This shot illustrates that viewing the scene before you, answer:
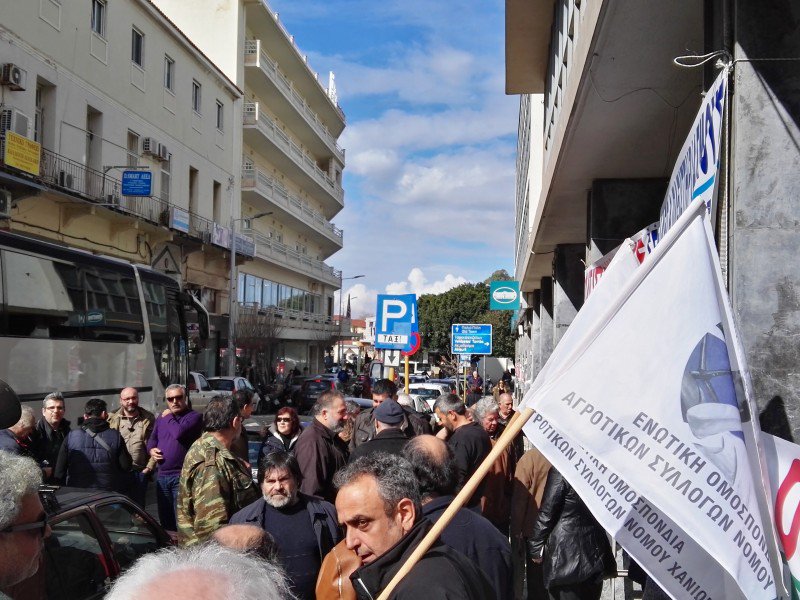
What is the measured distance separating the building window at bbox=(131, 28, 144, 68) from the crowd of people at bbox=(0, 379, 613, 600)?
77.6 ft

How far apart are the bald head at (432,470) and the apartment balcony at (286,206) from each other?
3820 centimetres

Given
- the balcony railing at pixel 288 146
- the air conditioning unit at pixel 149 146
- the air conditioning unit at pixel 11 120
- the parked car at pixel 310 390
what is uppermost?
the balcony railing at pixel 288 146

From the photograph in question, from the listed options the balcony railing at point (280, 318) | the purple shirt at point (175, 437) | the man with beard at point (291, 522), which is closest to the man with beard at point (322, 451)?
the man with beard at point (291, 522)

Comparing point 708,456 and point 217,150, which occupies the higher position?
point 217,150

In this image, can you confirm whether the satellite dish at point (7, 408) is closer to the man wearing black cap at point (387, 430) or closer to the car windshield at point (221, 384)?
the man wearing black cap at point (387, 430)

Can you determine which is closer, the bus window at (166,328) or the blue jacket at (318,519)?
the blue jacket at (318,519)

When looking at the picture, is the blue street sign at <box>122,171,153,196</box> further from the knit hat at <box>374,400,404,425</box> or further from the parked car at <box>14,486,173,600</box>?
the parked car at <box>14,486,173,600</box>

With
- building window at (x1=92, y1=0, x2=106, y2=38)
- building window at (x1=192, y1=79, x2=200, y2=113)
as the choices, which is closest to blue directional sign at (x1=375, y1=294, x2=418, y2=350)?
building window at (x1=92, y1=0, x2=106, y2=38)

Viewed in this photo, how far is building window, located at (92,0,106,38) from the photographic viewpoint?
2673cm

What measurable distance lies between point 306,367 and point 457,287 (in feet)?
92.0

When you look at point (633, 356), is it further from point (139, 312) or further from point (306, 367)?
point (306, 367)

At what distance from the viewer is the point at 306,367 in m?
55.3

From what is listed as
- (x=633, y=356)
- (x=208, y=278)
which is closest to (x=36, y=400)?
(x=633, y=356)

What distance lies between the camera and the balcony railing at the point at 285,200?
136 feet
